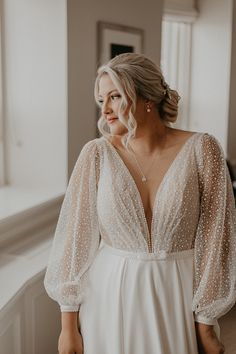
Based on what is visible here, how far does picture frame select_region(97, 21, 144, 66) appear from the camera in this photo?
9.38ft

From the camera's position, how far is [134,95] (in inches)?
54.7

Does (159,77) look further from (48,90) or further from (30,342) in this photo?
(48,90)

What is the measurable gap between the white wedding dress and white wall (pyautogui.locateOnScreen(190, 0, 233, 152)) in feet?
12.4

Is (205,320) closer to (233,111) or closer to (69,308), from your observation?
(69,308)

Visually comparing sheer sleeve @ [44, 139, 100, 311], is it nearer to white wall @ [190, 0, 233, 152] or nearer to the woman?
the woman

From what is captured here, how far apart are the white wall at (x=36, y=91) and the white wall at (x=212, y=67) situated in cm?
283

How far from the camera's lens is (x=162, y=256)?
1433 mm

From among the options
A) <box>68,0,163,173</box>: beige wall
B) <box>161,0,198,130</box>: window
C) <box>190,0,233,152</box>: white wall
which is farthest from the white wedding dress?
<box>190,0,233,152</box>: white wall

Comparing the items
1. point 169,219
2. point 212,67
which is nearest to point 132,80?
point 169,219

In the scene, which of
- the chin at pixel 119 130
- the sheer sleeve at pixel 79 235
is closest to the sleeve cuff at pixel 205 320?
the sheer sleeve at pixel 79 235

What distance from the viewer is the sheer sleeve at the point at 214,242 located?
143cm

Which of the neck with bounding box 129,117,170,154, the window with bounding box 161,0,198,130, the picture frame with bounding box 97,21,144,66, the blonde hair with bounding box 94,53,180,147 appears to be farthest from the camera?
the window with bounding box 161,0,198,130

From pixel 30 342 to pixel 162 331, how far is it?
682mm

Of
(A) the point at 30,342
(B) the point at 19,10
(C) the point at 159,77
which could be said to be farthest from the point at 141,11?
(A) the point at 30,342
